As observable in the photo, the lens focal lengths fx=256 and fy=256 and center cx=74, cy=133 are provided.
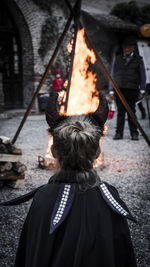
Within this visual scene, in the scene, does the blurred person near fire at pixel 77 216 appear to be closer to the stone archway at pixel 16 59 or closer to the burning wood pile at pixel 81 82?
the burning wood pile at pixel 81 82

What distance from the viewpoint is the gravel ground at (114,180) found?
2320mm

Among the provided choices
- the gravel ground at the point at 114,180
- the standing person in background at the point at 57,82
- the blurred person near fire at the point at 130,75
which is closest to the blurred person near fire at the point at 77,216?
the gravel ground at the point at 114,180

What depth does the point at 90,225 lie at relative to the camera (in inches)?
51.2

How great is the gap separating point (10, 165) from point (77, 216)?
2187 mm

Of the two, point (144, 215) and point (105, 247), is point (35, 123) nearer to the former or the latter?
point (144, 215)

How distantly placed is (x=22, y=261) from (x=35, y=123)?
261 inches

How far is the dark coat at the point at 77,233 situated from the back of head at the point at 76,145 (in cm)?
12

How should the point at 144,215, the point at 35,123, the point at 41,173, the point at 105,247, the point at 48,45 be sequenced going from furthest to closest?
the point at 48,45
the point at 35,123
the point at 41,173
the point at 144,215
the point at 105,247

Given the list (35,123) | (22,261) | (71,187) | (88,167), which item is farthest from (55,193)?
(35,123)

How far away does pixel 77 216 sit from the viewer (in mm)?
1308

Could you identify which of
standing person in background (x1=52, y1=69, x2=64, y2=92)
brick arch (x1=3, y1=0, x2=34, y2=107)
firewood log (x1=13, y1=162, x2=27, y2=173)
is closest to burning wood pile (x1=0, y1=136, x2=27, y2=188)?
firewood log (x1=13, y1=162, x2=27, y2=173)

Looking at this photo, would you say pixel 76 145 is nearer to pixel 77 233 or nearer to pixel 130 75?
pixel 77 233

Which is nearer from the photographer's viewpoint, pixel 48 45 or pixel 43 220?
pixel 43 220

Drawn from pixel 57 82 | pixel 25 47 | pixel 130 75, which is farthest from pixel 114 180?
pixel 25 47
